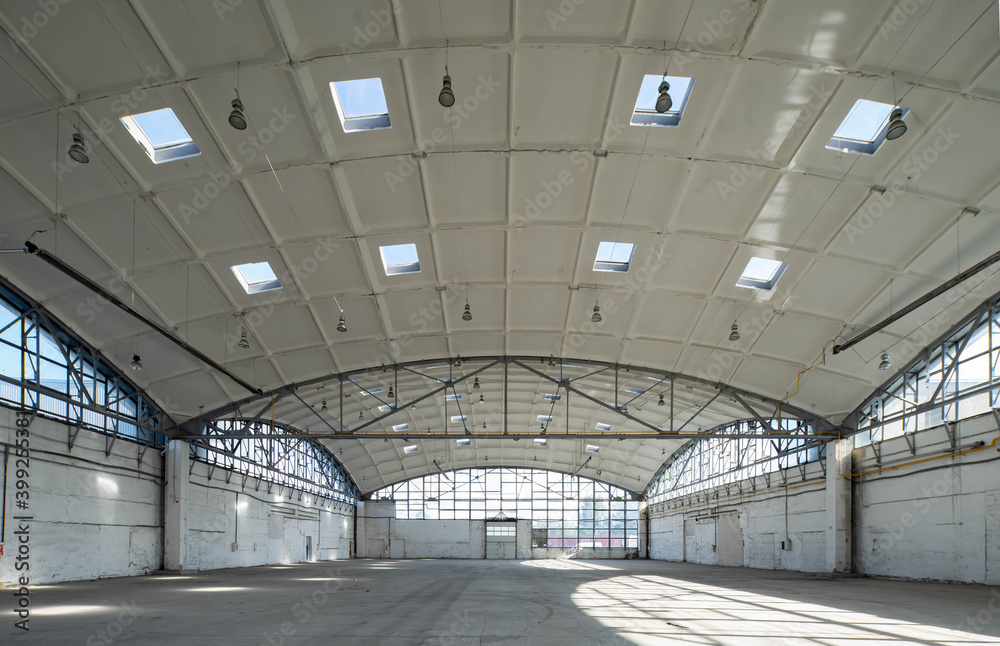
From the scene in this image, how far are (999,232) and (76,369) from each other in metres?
31.3

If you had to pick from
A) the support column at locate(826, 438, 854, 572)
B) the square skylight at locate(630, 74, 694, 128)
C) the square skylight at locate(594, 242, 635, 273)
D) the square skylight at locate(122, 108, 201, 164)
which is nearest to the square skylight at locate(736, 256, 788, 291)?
the square skylight at locate(594, 242, 635, 273)

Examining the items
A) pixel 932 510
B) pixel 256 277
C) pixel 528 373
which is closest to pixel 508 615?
pixel 256 277

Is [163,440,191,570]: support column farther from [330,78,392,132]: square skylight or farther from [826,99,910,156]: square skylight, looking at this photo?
[826,99,910,156]: square skylight

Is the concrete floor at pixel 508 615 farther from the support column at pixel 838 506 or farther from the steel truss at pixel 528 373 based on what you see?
the steel truss at pixel 528 373

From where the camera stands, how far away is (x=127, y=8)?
42.5ft

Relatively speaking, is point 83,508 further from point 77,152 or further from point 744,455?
point 744,455

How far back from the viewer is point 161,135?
1678 cm

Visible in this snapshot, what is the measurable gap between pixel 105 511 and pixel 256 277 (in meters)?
11.8

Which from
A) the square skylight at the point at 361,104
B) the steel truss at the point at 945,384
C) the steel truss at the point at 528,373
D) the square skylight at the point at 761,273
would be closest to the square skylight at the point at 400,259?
the square skylight at the point at 361,104

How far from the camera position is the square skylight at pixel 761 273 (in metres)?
22.2

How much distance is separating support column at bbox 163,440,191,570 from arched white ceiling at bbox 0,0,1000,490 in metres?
4.75

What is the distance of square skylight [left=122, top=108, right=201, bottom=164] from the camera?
16.2 m

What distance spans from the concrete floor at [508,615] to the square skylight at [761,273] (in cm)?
1010

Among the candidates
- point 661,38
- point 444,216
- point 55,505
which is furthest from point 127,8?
point 55,505
